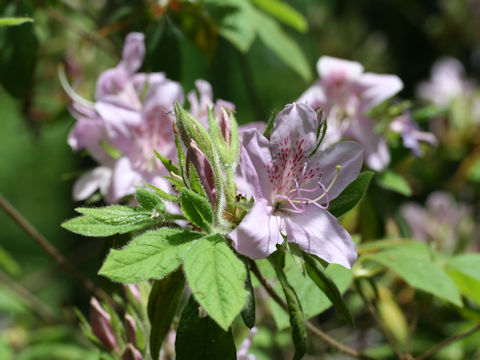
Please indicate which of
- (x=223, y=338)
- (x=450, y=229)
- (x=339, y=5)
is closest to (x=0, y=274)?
(x=223, y=338)

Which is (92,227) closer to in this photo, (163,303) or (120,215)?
(120,215)

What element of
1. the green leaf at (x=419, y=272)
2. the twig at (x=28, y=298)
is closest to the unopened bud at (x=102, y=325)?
the green leaf at (x=419, y=272)

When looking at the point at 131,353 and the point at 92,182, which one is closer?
the point at 131,353

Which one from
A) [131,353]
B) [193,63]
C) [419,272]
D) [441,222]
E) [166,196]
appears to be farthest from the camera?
[193,63]

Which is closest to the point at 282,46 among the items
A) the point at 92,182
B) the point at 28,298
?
the point at 92,182

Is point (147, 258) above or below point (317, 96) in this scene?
above

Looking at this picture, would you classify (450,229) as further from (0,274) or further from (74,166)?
(74,166)
